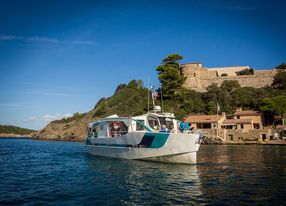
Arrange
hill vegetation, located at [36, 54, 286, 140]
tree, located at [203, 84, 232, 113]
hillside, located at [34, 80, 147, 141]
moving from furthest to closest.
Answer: hillside, located at [34, 80, 147, 141] < tree, located at [203, 84, 232, 113] < hill vegetation, located at [36, 54, 286, 140]

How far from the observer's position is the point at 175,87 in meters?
73.2

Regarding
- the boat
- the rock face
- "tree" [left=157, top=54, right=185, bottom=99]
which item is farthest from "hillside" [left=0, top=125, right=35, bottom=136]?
the boat

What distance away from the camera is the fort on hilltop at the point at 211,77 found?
73875 millimetres

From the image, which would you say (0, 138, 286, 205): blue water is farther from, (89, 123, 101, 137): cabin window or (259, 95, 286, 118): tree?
(259, 95, 286, 118): tree

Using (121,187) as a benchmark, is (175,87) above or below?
above

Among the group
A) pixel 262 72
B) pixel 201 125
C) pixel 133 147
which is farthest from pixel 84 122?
pixel 133 147

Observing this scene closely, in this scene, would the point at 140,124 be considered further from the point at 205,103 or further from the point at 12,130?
the point at 12,130

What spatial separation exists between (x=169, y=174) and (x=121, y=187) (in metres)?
4.28

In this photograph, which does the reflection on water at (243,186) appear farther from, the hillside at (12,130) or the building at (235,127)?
the hillside at (12,130)

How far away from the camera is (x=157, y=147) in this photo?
20.8 metres

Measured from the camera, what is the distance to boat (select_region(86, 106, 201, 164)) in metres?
20.0

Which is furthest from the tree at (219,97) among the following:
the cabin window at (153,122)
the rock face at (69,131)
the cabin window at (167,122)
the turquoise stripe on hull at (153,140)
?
the turquoise stripe on hull at (153,140)

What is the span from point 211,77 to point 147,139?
200ft

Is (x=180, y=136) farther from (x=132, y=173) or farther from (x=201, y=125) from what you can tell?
(x=201, y=125)
